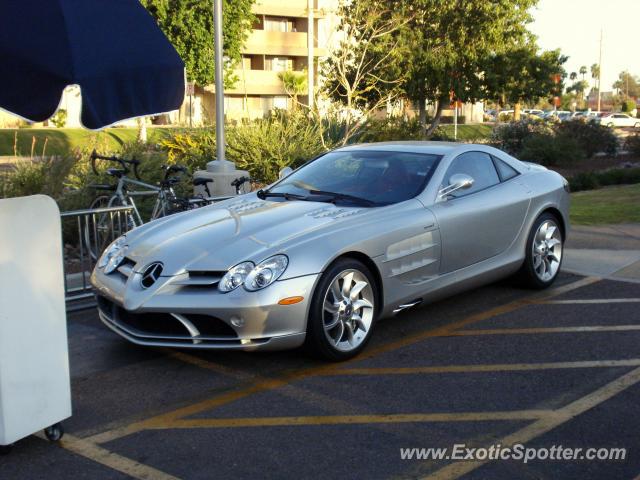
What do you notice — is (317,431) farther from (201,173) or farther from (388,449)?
(201,173)

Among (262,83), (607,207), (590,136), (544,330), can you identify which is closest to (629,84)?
(262,83)

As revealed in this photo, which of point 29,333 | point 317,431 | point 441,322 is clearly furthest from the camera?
point 441,322

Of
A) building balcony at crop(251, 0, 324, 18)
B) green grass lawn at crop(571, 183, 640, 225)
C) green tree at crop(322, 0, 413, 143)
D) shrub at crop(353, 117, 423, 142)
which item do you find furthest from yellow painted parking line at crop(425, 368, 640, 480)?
building balcony at crop(251, 0, 324, 18)

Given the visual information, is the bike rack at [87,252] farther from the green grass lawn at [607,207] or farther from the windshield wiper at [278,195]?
the green grass lawn at [607,207]

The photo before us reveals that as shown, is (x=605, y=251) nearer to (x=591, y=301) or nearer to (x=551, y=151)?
(x=591, y=301)

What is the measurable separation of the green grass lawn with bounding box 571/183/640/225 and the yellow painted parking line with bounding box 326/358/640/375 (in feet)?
22.1

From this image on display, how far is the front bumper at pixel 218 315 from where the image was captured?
5.23 metres

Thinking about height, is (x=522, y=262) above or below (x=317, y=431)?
above

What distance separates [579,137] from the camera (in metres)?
28.5

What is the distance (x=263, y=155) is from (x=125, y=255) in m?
9.37

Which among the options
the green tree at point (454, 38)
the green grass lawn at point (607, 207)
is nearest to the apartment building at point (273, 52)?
the green tree at point (454, 38)

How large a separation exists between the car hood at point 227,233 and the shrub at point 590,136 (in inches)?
939

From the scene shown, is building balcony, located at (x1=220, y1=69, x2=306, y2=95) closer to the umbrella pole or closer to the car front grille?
the umbrella pole

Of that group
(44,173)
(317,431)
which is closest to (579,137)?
(44,173)
